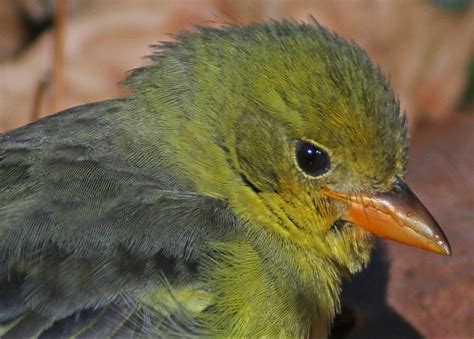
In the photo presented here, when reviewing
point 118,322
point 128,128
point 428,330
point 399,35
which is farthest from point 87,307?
point 399,35

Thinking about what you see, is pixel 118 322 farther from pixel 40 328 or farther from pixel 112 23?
pixel 112 23

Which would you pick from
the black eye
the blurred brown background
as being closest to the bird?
the black eye

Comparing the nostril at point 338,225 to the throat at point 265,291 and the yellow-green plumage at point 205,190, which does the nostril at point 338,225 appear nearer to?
the yellow-green plumage at point 205,190

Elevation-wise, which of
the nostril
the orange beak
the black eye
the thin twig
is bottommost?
the orange beak

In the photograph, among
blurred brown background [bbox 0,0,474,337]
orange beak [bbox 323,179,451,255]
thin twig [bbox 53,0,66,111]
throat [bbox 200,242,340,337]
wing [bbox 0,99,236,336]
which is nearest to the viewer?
wing [bbox 0,99,236,336]

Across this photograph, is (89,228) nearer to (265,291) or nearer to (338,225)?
(265,291)

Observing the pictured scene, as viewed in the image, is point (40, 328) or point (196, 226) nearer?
point (40, 328)

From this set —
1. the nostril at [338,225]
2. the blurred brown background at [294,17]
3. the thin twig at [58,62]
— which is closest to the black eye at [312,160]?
the nostril at [338,225]

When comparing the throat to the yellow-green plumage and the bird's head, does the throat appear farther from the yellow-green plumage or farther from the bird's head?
the bird's head
